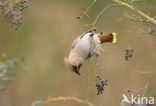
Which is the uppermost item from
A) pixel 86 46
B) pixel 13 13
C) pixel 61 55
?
pixel 61 55

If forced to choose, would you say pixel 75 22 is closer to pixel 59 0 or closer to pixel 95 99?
pixel 59 0

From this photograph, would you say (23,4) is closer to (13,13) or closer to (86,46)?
(13,13)

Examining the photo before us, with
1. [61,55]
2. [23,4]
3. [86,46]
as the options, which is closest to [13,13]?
[23,4]

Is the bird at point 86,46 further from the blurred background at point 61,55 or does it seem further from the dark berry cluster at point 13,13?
the blurred background at point 61,55

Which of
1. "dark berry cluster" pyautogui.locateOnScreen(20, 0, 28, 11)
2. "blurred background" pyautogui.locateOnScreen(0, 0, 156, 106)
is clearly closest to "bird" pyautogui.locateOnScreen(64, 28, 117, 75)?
"dark berry cluster" pyautogui.locateOnScreen(20, 0, 28, 11)

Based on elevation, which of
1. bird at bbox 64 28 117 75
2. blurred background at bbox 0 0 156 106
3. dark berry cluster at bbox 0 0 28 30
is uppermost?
blurred background at bbox 0 0 156 106

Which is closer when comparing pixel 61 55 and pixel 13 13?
pixel 13 13

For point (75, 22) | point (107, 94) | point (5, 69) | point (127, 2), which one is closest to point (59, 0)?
point (75, 22)

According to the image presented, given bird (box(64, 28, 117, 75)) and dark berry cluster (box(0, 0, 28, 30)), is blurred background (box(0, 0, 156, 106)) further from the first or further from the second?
bird (box(64, 28, 117, 75))

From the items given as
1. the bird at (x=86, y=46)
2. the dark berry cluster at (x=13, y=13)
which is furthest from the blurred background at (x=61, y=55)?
the bird at (x=86, y=46)
